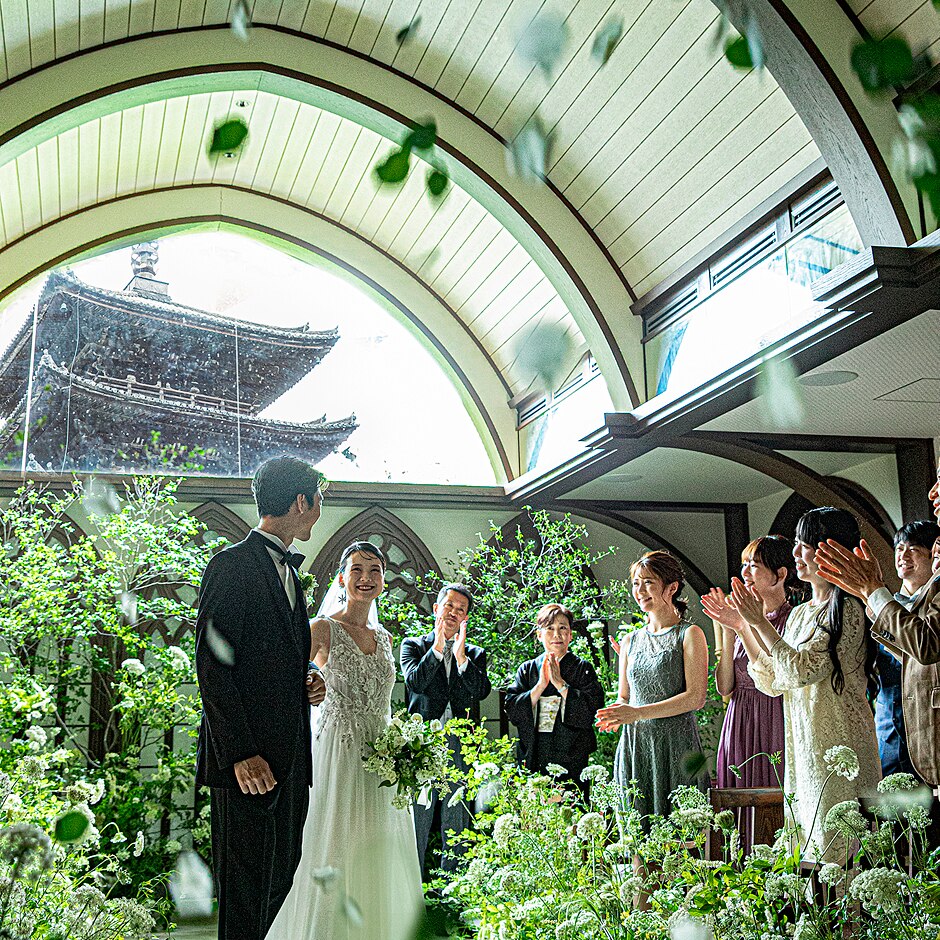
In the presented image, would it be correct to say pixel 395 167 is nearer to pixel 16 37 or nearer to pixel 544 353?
pixel 544 353

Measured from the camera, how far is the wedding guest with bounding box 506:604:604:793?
5.49m

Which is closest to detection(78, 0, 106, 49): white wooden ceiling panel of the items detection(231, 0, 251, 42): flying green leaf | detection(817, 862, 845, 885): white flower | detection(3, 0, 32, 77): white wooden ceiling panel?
detection(3, 0, 32, 77): white wooden ceiling panel

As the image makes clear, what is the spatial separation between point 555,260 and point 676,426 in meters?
1.23

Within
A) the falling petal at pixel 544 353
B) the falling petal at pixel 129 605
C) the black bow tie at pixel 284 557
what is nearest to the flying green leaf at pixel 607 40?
the falling petal at pixel 544 353

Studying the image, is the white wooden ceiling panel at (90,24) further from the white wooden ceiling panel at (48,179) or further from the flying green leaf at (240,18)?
the flying green leaf at (240,18)

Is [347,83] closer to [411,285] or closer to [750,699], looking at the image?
[411,285]

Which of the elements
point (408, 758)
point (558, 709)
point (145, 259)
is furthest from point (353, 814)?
point (145, 259)

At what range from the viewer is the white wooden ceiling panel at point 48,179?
6.16 m

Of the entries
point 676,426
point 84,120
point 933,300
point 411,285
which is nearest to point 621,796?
point 933,300

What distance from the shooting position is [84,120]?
17.3ft

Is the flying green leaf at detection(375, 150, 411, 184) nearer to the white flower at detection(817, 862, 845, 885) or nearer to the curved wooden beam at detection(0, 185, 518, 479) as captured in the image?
the white flower at detection(817, 862, 845, 885)

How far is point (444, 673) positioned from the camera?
5.48 metres

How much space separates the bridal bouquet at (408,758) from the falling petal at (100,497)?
409cm

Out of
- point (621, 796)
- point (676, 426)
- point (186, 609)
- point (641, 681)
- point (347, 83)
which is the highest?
point (347, 83)
